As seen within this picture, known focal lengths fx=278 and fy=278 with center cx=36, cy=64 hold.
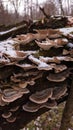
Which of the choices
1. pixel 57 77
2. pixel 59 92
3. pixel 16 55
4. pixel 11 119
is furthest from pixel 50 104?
pixel 16 55

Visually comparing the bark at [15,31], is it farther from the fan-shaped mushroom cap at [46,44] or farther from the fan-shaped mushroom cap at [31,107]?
the fan-shaped mushroom cap at [31,107]

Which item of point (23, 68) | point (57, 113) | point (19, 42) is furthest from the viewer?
point (57, 113)

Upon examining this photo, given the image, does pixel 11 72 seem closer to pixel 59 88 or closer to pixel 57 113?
pixel 59 88

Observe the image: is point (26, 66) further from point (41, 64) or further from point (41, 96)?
point (41, 96)

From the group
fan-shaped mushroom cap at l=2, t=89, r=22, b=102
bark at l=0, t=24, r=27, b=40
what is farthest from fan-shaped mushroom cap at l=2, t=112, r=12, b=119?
bark at l=0, t=24, r=27, b=40

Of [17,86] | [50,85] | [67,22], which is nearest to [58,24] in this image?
[67,22]

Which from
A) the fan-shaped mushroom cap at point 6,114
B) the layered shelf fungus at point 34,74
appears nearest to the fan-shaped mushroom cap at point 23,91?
the layered shelf fungus at point 34,74

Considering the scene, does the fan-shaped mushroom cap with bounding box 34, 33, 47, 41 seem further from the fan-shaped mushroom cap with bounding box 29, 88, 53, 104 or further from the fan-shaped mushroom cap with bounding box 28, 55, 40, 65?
the fan-shaped mushroom cap with bounding box 29, 88, 53, 104
